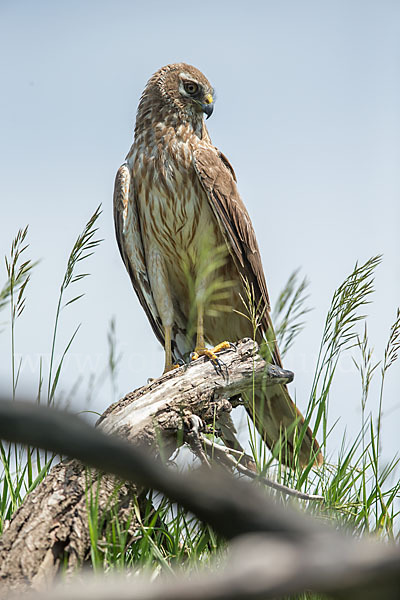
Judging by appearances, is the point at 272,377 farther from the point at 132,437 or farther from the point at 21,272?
the point at 21,272

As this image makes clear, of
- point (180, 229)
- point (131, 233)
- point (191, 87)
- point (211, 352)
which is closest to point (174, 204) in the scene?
point (180, 229)

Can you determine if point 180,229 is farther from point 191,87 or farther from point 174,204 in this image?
point 191,87

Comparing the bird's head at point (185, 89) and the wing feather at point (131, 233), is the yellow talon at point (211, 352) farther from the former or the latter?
the bird's head at point (185, 89)

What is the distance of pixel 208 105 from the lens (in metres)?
4.49

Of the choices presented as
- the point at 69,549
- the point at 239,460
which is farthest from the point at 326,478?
the point at 69,549

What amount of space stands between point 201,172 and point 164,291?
2.69 feet

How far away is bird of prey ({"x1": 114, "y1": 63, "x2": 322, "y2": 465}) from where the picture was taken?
4.00 m

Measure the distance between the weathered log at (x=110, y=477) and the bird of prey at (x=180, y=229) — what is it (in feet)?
2.78

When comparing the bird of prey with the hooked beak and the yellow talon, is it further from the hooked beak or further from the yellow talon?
the yellow talon

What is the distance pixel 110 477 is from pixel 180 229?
2.16 m

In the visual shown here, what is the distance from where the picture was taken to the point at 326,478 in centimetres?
268

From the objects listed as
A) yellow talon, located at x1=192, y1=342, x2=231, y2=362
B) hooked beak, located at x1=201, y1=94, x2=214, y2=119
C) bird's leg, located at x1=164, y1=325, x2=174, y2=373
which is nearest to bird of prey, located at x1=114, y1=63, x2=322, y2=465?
bird's leg, located at x1=164, y1=325, x2=174, y2=373

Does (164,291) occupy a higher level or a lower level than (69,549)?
higher

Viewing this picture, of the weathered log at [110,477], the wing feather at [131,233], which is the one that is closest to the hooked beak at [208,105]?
the wing feather at [131,233]
